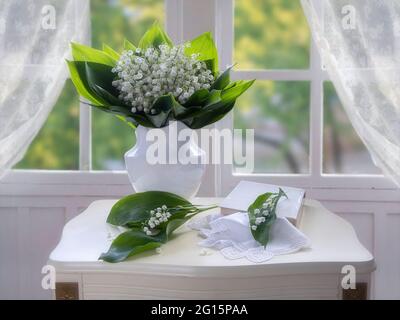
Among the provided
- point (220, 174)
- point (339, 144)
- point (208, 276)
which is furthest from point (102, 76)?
point (339, 144)

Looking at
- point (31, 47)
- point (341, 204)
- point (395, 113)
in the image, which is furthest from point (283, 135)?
point (31, 47)

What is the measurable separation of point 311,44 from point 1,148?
1135 millimetres

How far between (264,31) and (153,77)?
0.96 m

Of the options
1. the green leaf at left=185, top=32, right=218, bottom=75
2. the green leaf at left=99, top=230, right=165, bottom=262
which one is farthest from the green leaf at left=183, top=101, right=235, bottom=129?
the green leaf at left=99, top=230, right=165, bottom=262

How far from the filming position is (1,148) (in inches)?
83.0

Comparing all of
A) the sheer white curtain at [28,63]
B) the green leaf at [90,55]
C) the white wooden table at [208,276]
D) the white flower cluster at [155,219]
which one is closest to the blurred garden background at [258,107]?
the sheer white curtain at [28,63]

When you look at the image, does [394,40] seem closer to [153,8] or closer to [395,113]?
[395,113]

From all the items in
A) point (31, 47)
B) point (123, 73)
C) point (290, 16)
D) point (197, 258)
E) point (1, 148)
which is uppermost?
point (290, 16)

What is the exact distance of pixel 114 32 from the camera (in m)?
2.38

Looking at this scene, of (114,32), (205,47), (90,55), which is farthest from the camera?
(114,32)

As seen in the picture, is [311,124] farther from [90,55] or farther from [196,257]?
[196,257]

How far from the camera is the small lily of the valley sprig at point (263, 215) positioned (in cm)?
144

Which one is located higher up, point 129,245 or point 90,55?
point 90,55
